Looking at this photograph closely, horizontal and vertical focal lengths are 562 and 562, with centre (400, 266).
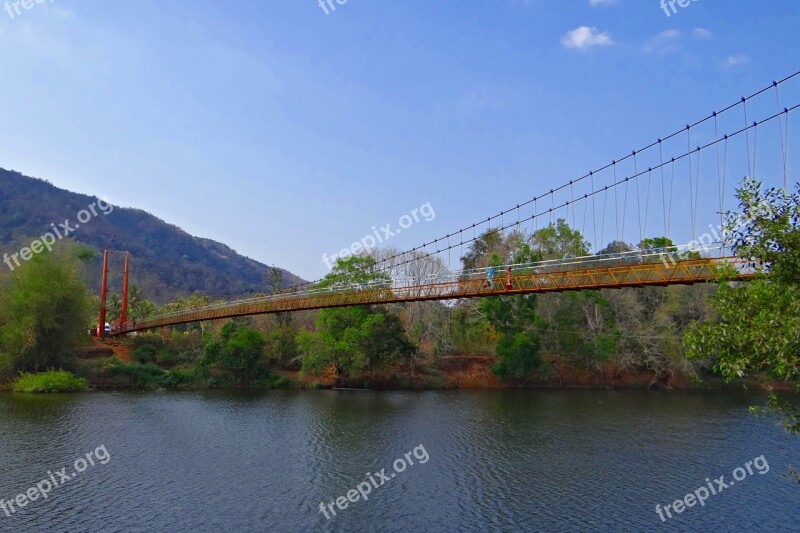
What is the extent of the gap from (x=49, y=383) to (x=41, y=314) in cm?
397

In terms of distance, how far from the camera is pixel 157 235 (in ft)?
466

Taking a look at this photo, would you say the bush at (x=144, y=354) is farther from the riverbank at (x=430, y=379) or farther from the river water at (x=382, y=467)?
the river water at (x=382, y=467)

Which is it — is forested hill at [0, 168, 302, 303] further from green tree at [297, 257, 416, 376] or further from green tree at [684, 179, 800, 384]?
green tree at [684, 179, 800, 384]

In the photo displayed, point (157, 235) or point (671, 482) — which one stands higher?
point (157, 235)

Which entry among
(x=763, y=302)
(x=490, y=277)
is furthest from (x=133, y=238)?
(x=763, y=302)

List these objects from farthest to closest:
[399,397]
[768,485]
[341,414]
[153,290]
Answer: [153,290] < [399,397] < [341,414] < [768,485]

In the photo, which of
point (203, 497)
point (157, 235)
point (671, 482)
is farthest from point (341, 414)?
point (157, 235)

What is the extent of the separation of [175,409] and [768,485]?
23.7 meters

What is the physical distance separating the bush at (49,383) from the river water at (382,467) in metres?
2.13

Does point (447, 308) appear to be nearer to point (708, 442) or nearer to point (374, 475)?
point (708, 442)

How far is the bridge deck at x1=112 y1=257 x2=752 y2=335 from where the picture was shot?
635 inches

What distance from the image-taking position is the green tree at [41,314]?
31.1 metres

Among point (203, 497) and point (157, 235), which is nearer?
point (203, 497)

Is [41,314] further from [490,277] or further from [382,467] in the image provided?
[490,277]
